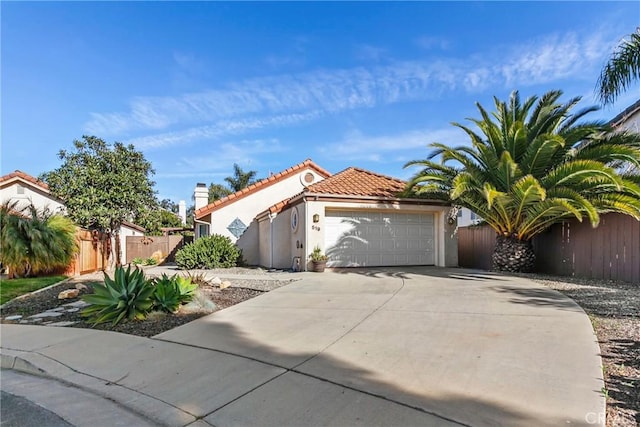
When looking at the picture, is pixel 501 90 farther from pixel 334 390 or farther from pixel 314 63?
pixel 334 390

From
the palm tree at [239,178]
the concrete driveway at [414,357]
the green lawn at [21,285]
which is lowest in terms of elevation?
the green lawn at [21,285]

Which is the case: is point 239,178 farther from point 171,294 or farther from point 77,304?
point 171,294

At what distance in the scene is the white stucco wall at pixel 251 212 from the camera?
18.3m

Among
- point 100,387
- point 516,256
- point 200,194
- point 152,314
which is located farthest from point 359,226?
point 200,194

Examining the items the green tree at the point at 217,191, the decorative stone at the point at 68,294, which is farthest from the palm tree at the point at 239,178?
the decorative stone at the point at 68,294

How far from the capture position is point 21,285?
34.9ft

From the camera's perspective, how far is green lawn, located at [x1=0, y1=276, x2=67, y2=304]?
9.41 meters

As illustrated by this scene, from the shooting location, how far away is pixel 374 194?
13547mm

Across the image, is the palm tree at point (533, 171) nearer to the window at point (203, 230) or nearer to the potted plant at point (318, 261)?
the potted plant at point (318, 261)

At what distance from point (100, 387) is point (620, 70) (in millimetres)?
11368

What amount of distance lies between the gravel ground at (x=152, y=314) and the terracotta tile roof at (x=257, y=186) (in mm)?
7096

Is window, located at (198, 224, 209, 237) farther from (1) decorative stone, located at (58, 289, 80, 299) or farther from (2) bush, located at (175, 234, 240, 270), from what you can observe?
(1) decorative stone, located at (58, 289, 80, 299)

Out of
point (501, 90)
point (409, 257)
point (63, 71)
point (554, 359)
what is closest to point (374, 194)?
point (409, 257)

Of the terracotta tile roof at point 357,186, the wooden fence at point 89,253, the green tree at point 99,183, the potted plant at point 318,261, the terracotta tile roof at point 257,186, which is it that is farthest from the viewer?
the terracotta tile roof at point 257,186
